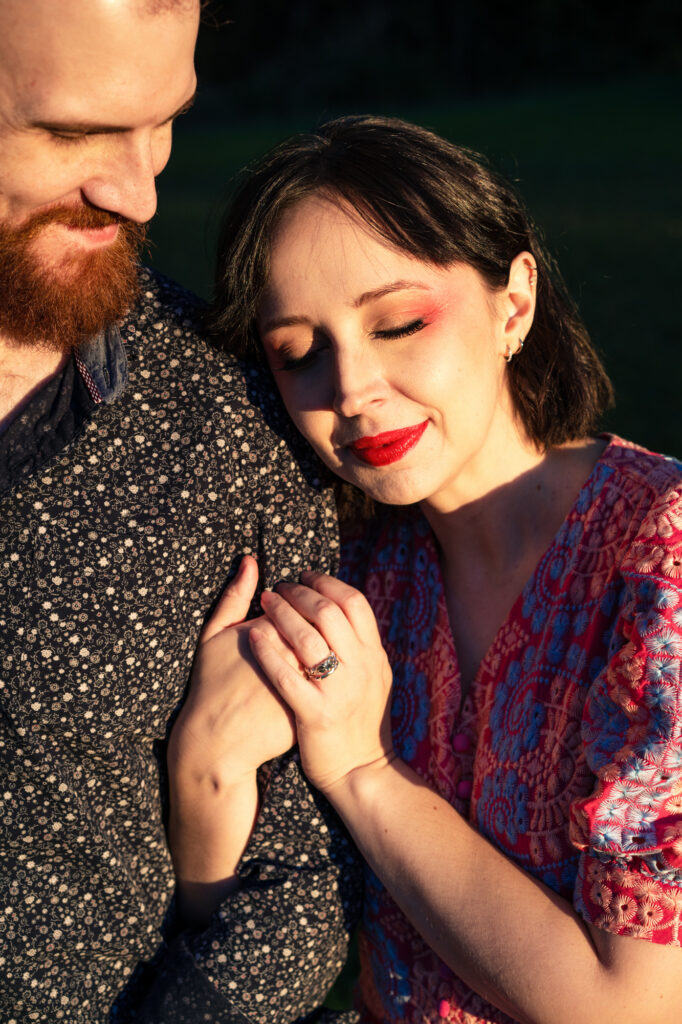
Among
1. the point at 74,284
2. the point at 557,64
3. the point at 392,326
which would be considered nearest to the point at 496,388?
the point at 392,326

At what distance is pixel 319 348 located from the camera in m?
2.39

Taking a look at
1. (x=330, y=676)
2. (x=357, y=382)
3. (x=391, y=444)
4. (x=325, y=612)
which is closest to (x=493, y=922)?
(x=330, y=676)

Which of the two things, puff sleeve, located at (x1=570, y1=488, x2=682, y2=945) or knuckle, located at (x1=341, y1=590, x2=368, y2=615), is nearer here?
puff sleeve, located at (x1=570, y1=488, x2=682, y2=945)

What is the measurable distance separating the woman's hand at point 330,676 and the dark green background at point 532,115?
105 centimetres

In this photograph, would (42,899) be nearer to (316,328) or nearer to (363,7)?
(316,328)

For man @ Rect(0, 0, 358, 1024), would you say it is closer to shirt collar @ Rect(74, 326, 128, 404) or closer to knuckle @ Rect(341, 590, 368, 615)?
shirt collar @ Rect(74, 326, 128, 404)

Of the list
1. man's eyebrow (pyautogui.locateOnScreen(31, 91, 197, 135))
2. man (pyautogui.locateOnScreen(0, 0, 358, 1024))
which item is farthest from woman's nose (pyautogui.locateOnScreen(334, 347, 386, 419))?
man's eyebrow (pyautogui.locateOnScreen(31, 91, 197, 135))

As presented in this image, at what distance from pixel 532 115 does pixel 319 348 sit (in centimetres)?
1820

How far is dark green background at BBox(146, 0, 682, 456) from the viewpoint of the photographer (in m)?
8.48

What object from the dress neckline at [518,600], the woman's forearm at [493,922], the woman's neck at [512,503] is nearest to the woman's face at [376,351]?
the woman's neck at [512,503]

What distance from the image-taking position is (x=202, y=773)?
2307 mm

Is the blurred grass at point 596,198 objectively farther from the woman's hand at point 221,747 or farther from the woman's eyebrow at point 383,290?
the woman's hand at point 221,747

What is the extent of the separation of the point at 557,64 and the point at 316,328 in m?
23.0

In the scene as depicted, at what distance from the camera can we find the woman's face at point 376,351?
2295 mm
